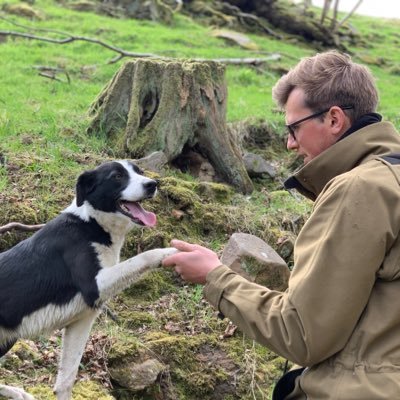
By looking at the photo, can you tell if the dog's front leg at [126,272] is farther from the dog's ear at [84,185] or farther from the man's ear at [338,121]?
the man's ear at [338,121]

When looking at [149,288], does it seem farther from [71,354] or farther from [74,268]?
[74,268]

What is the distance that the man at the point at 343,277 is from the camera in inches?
81.1

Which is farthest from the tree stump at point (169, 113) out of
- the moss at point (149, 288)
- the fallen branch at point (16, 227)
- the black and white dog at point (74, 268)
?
the black and white dog at point (74, 268)

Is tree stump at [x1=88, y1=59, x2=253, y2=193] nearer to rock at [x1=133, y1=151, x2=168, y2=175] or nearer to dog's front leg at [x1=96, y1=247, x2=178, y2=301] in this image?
rock at [x1=133, y1=151, x2=168, y2=175]

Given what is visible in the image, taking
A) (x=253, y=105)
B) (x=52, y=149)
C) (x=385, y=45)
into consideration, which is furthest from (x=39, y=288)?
(x=385, y=45)

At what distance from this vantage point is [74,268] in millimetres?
3438

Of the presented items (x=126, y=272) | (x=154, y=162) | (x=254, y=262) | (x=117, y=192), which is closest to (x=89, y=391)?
(x=126, y=272)

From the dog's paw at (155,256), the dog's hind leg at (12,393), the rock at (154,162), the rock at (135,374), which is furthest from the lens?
the rock at (154,162)

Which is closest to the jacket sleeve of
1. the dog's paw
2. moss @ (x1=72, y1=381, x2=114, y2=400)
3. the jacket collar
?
the jacket collar

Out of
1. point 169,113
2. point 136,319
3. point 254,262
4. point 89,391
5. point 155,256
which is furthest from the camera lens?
point 169,113

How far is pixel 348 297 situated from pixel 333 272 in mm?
98

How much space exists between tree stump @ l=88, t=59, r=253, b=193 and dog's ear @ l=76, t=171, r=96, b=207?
2528 millimetres

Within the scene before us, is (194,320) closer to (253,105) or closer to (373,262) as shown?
(373,262)

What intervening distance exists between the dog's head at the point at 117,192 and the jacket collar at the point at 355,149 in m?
1.41
